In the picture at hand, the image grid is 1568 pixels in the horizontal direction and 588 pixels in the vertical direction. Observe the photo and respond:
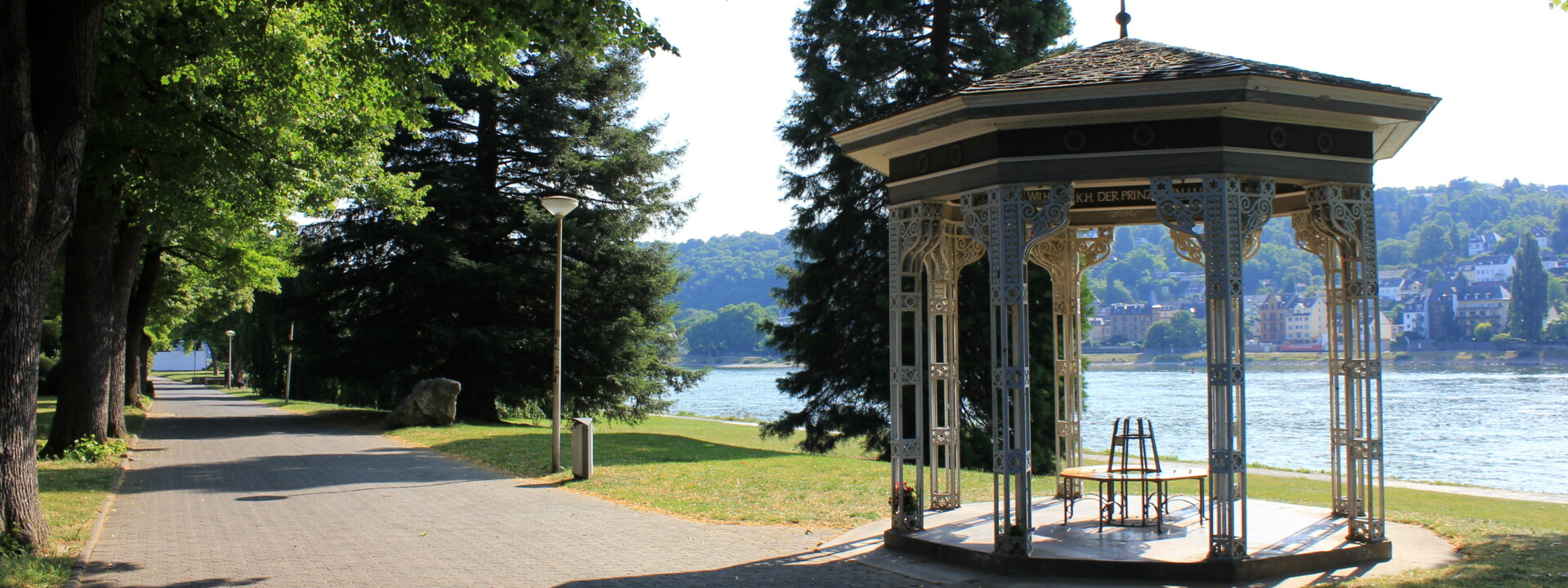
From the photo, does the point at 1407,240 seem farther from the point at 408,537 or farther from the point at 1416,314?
the point at 408,537

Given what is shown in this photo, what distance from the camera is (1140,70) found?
777cm

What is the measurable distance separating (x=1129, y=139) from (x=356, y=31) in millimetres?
10864

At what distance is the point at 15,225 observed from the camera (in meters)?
7.95

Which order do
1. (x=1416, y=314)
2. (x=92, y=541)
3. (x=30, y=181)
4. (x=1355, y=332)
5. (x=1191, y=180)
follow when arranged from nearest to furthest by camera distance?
1. (x=1191, y=180)
2. (x=30, y=181)
3. (x=1355, y=332)
4. (x=92, y=541)
5. (x=1416, y=314)

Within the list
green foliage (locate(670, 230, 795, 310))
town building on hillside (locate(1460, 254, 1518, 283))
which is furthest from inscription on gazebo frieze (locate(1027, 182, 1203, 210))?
town building on hillside (locate(1460, 254, 1518, 283))

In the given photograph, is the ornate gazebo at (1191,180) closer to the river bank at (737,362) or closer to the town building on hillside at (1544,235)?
the river bank at (737,362)

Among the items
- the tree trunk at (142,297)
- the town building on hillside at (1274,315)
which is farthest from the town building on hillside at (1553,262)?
the tree trunk at (142,297)

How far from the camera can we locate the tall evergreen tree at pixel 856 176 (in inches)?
898

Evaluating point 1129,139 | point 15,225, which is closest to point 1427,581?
point 1129,139

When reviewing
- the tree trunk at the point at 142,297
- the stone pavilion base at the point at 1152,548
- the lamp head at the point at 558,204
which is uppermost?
the lamp head at the point at 558,204

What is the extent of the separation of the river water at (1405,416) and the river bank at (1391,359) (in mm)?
5340

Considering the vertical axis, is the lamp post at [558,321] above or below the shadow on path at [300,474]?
above

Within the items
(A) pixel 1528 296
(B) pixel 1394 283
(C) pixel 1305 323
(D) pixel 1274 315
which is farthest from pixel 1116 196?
(B) pixel 1394 283

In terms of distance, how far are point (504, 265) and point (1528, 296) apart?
8322cm
